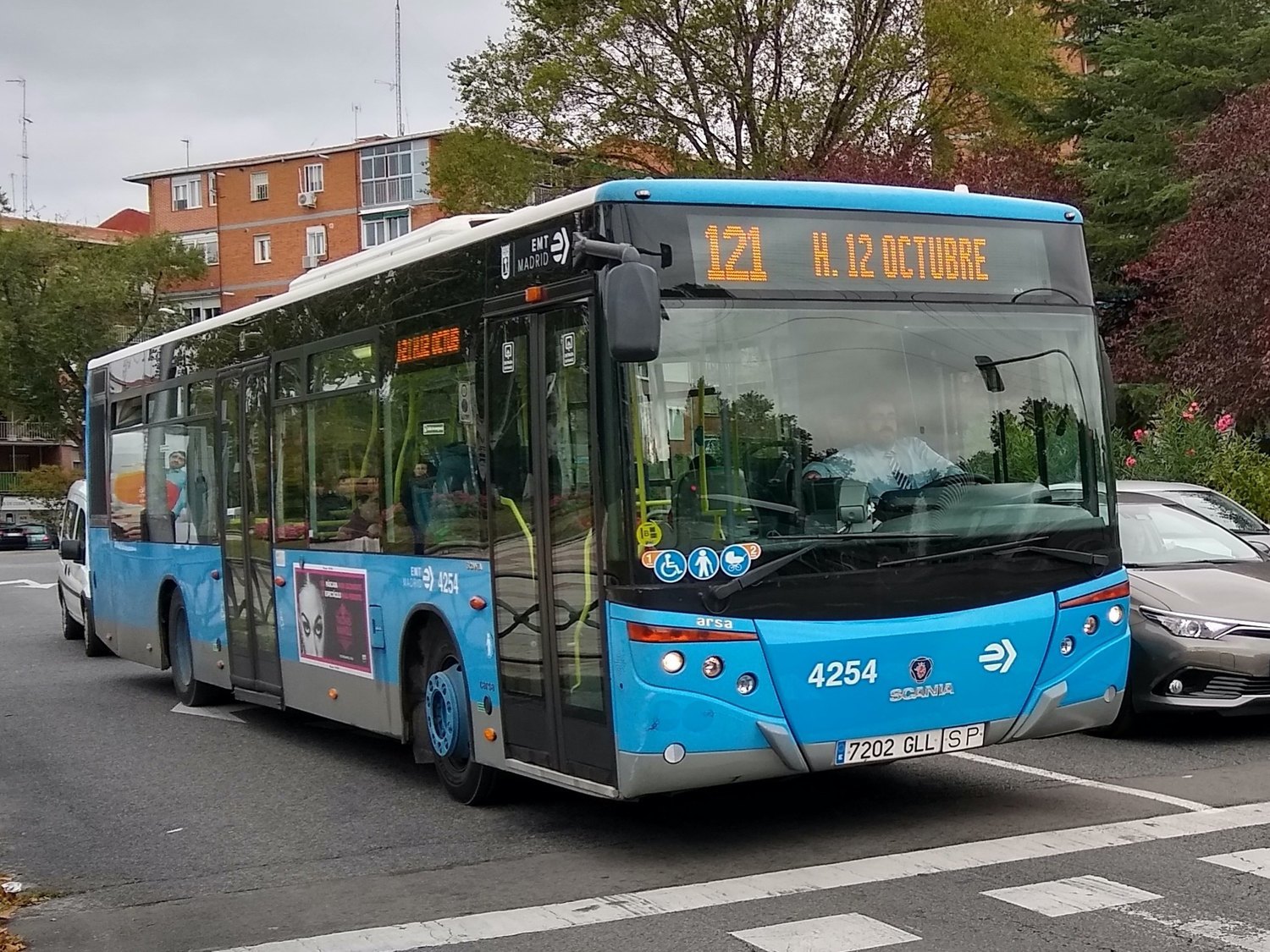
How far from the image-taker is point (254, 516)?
1150cm

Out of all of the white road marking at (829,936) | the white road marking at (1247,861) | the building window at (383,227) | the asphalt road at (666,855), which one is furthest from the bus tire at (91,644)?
the building window at (383,227)

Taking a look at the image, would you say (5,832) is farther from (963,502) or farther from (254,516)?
(963,502)

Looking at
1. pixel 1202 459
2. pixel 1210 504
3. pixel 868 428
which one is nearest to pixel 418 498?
pixel 868 428

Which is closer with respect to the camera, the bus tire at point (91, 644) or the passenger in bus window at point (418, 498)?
the passenger in bus window at point (418, 498)

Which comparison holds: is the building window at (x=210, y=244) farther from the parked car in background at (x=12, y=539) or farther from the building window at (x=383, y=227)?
the parked car in background at (x=12, y=539)

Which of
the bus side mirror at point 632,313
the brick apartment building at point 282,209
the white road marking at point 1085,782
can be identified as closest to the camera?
the bus side mirror at point 632,313

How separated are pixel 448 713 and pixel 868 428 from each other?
9.42ft

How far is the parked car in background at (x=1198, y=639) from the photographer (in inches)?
377

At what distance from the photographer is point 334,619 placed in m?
10.2

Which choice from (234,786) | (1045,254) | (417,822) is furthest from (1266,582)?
(234,786)

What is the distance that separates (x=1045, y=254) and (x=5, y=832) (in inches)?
244

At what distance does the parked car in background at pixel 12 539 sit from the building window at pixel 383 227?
19.2 metres

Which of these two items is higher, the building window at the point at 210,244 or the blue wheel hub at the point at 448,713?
the building window at the point at 210,244

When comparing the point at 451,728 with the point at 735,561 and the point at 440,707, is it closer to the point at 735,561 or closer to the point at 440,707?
the point at 440,707
